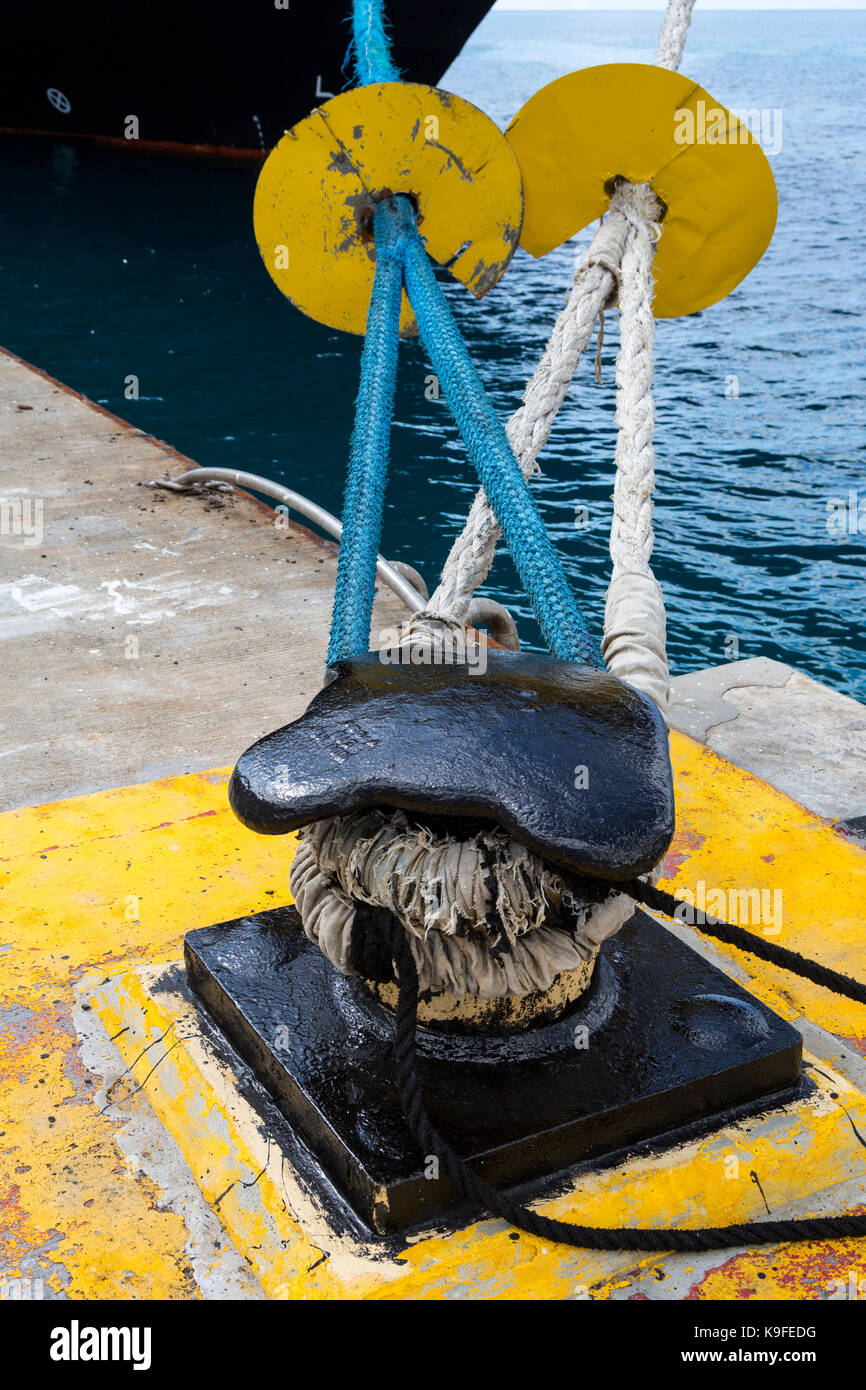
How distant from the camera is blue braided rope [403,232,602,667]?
1.91 m

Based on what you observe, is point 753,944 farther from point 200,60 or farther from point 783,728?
point 200,60

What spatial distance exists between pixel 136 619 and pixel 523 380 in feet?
24.1

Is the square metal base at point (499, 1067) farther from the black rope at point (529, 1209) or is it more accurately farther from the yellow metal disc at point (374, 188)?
the yellow metal disc at point (374, 188)

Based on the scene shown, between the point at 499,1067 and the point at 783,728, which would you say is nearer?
the point at 499,1067

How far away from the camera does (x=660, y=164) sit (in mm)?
2551

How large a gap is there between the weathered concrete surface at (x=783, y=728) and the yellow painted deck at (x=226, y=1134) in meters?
0.49

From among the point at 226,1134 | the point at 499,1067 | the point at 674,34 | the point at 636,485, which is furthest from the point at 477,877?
the point at 674,34

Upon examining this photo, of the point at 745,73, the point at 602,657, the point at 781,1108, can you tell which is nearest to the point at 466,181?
the point at 602,657

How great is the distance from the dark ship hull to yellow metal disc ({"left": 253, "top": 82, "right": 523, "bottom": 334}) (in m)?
15.8
